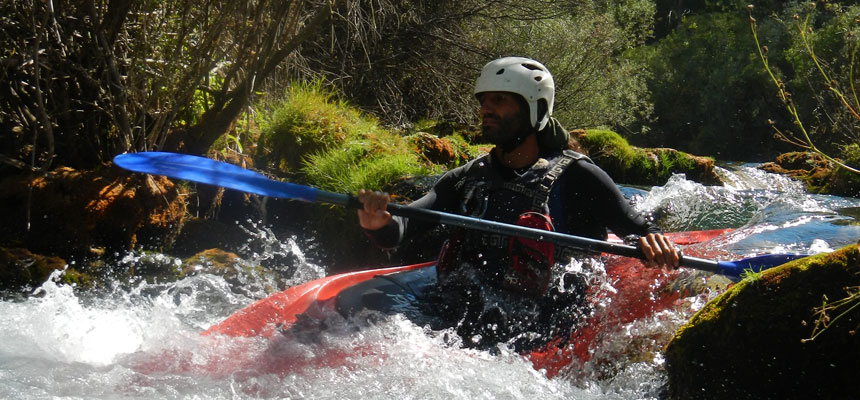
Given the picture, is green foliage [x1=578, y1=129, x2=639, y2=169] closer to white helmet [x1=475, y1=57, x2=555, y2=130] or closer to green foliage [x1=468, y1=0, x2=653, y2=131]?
green foliage [x1=468, y1=0, x2=653, y2=131]

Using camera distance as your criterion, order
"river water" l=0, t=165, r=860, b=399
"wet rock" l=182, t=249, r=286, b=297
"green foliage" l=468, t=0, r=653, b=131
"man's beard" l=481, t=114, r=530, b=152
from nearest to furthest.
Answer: "river water" l=0, t=165, r=860, b=399 < "man's beard" l=481, t=114, r=530, b=152 < "wet rock" l=182, t=249, r=286, b=297 < "green foliage" l=468, t=0, r=653, b=131

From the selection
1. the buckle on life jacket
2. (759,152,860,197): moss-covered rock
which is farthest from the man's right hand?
(759,152,860,197): moss-covered rock

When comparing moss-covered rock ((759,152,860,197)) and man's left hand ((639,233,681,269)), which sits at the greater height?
man's left hand ((639,233,681,269))

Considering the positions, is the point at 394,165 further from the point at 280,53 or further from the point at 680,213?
the point at 680,213

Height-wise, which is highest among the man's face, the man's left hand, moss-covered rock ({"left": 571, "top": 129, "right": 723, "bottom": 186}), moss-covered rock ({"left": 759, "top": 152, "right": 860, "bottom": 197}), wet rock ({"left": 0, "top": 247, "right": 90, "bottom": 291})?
the man's face

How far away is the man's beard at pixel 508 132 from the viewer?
9.98 ft

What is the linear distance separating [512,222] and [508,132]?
0.39 metres

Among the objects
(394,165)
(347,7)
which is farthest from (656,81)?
(394,165)

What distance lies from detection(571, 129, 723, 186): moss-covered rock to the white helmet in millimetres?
4596

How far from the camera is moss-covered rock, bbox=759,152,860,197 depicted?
7.18 meters

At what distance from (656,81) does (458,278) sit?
17084mm

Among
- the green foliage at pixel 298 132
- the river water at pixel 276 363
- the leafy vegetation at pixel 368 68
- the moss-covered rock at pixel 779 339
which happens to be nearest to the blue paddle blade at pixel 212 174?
the river water at pixel 276 363

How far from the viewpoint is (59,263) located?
3.67 meters

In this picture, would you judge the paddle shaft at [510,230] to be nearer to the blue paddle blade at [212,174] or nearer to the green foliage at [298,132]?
the blue paddle blade at [212,174]
